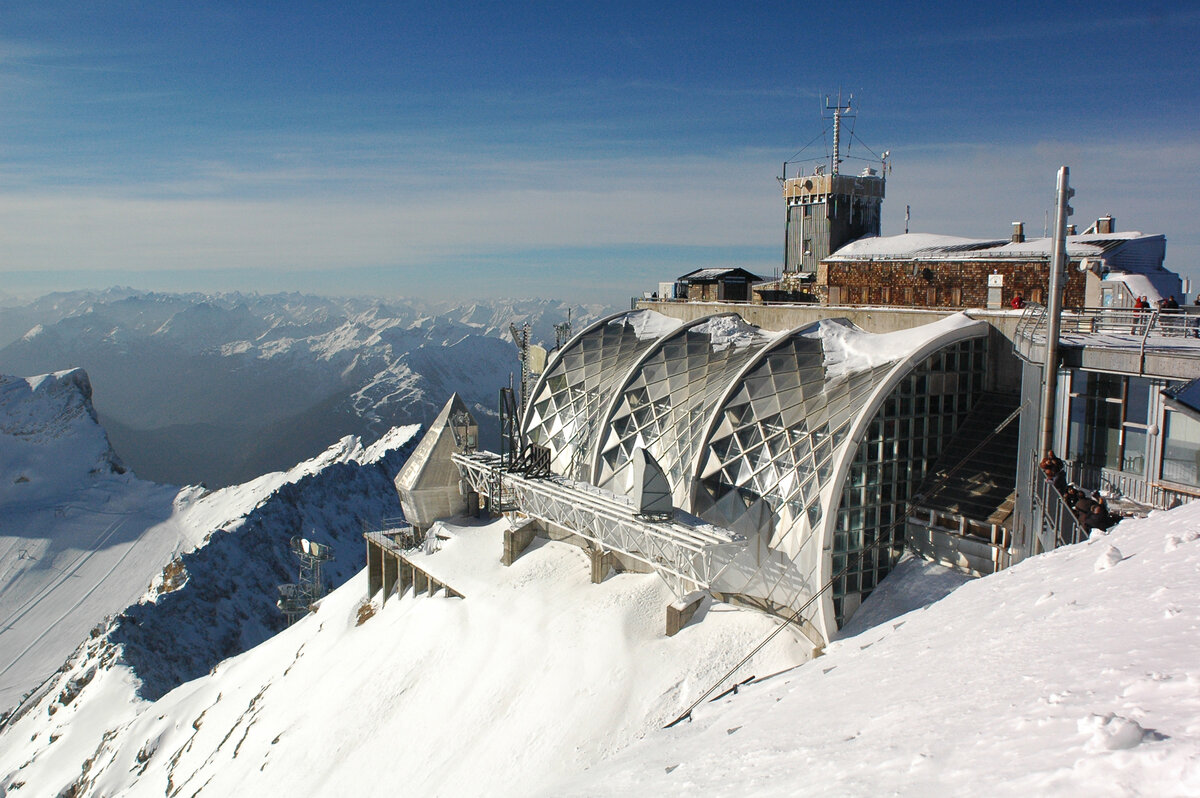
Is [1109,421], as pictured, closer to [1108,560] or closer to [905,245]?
[1108,560]

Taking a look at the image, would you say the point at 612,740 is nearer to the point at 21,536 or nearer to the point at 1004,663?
the point at 1004,663

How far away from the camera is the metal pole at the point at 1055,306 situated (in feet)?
51.5

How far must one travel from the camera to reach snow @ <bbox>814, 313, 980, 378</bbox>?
73.9 ft

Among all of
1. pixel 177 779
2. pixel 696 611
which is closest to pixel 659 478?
pixel 696 611

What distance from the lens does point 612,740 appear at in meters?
20.7

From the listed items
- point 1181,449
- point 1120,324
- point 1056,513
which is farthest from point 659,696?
point 1120,324

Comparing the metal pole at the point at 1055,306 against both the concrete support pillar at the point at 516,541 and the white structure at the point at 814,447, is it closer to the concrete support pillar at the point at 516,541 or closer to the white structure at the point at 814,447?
the white structure at the point at 814,447

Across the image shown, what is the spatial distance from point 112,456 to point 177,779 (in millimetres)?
122333

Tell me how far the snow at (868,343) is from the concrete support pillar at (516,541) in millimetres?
14226

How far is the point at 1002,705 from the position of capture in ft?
27.6

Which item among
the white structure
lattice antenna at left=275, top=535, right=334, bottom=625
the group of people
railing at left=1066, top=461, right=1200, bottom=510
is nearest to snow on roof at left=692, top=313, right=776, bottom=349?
the white structure

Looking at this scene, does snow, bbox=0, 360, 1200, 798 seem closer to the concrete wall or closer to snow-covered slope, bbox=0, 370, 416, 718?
the concrete wall

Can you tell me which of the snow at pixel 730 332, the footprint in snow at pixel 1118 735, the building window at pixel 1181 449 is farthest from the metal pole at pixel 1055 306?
the snow at pixel 730 332

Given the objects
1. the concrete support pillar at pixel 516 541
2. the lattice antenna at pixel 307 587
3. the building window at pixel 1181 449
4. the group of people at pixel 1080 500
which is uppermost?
the building window at pixel 1181 449
